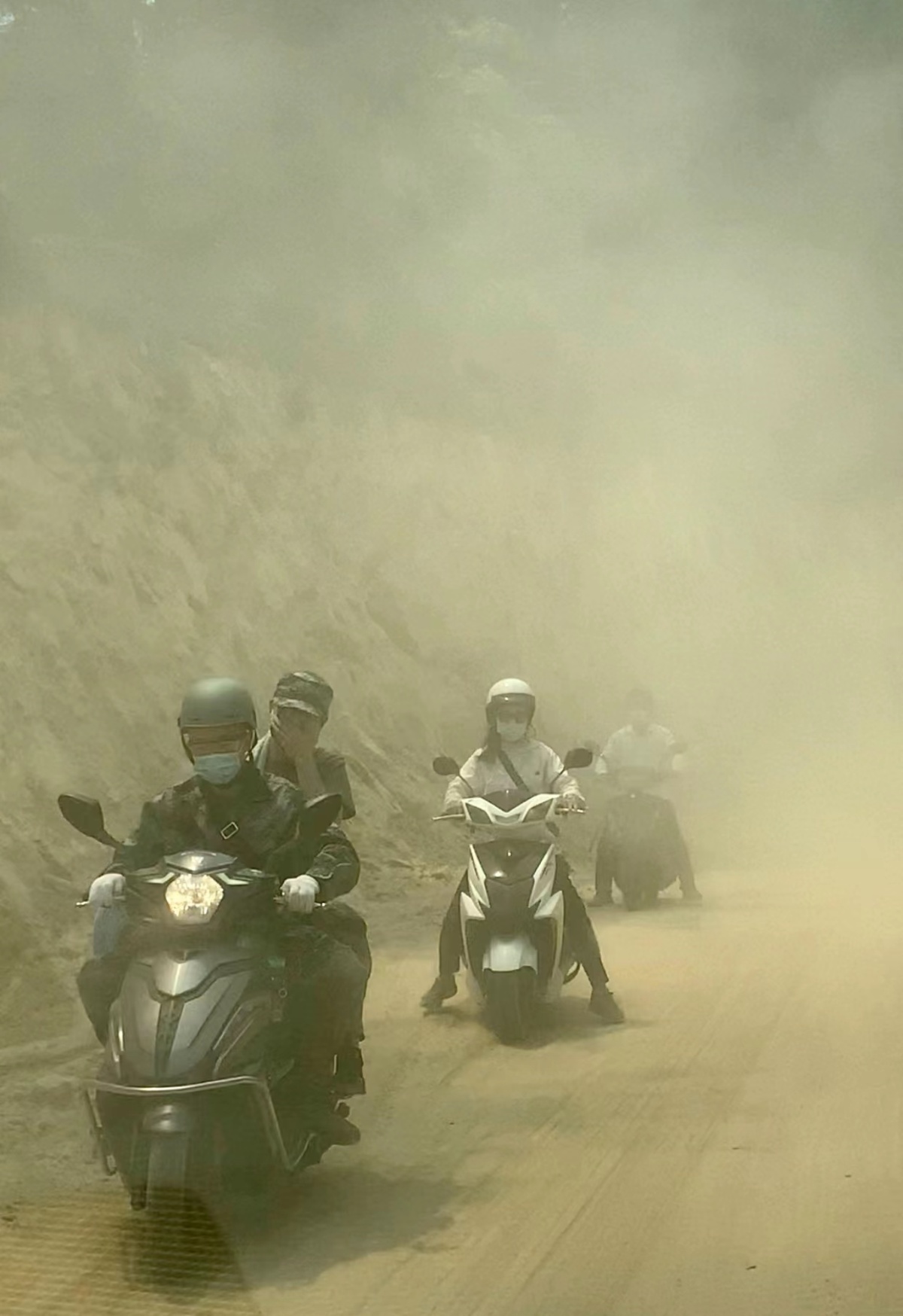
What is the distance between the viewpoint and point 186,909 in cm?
546

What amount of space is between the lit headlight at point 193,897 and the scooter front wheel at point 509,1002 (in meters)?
3.63

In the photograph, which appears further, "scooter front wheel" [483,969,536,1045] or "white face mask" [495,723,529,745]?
"white face mask" [495,723,529,745]

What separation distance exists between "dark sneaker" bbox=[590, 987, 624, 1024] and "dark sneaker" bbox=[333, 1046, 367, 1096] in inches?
131

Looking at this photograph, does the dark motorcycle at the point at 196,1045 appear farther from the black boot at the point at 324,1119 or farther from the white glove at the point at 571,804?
the white glove at the point at 571,804

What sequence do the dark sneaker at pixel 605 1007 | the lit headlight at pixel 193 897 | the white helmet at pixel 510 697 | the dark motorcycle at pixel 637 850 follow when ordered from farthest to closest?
the dark motorcycle at pixel 637 850 < the white helmet at pixel 510 697 < the dark sneaker at pixel 605 1007 < the lit headlight at pixel 193 897

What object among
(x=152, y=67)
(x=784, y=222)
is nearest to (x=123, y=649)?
(x=152, y=67)

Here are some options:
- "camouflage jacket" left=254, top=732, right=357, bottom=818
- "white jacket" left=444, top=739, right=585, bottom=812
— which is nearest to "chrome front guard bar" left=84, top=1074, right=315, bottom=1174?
"camouflage jacket" left=254, top=732, right=357, bottom=818

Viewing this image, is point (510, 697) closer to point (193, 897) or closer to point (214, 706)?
point (214, 706)

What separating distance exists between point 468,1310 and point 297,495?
55.7 feet

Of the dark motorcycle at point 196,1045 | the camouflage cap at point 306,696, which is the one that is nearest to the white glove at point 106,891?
the dark motorcycle at point 196,1045

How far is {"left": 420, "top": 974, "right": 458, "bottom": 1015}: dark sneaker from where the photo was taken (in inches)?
378

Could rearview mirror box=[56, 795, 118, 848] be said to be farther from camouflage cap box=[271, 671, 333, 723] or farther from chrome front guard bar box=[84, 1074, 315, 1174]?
camouflage cap box=[271, 671, 333, 723]

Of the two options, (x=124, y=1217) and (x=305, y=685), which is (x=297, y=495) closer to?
(x=305, y=685)

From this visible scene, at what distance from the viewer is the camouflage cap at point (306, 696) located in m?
7.23
